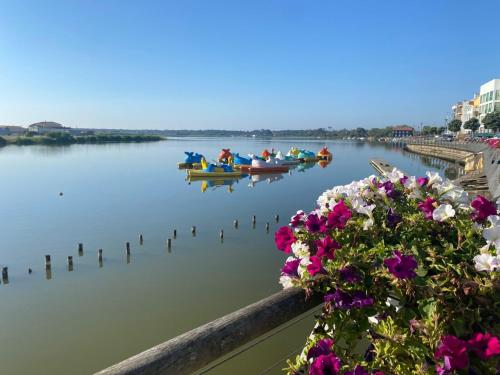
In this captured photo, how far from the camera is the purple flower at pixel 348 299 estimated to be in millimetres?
1875

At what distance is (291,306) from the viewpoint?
2.03 meters

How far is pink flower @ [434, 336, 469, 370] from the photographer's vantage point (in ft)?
4.79

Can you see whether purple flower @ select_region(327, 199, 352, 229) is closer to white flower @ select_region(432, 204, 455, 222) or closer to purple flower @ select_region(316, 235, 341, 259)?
purple flower @ select_region(316, 235, 341, 259)

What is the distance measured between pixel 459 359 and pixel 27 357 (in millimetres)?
8669

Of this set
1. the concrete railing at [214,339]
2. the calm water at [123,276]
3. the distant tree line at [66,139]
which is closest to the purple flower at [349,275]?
the concrete railing at [214,339]

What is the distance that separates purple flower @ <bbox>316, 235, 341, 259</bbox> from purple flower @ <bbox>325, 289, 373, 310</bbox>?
0.22 metres

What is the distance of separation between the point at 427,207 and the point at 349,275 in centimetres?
78

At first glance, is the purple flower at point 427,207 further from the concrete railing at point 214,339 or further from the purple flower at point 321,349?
the purple flower at point 321,349

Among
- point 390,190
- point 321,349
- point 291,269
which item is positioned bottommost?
point 321,349

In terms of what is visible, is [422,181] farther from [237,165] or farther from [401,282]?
[237,165]

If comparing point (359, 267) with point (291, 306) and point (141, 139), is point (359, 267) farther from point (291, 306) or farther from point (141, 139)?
point (141, 139)

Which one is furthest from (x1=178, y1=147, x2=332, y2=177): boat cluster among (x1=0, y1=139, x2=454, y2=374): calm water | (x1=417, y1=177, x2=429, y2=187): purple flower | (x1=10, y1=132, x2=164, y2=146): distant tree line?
(x1=10, y1=132, x2=164, y2=146): distant tree line

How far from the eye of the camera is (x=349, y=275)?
1.92 m

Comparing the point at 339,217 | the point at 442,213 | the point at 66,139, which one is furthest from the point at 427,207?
the point at 66,139
